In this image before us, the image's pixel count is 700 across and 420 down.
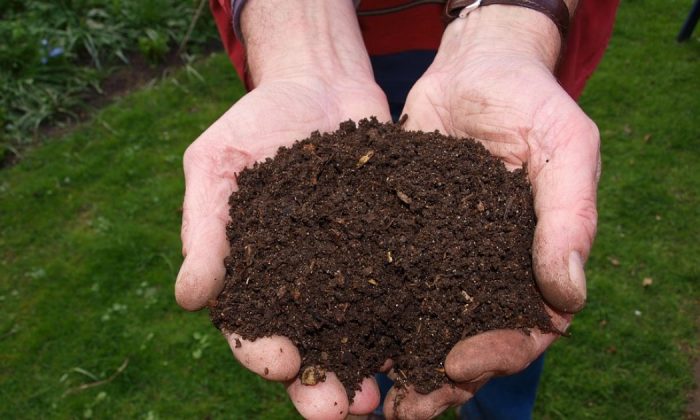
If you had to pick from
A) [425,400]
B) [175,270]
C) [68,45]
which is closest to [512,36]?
[425,400]

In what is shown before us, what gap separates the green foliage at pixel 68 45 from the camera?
16.8ft

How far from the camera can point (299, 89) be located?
7.36 feet

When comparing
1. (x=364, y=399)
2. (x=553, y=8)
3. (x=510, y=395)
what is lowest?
(x=510, y=395)

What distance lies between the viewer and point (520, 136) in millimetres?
1871

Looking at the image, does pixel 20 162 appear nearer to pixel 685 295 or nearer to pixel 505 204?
pixel 505 204

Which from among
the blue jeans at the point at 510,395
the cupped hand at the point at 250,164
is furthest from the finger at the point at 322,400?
the blue jeans at the point at 510,395

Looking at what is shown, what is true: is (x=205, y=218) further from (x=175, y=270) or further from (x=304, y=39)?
(x=175, y=270)

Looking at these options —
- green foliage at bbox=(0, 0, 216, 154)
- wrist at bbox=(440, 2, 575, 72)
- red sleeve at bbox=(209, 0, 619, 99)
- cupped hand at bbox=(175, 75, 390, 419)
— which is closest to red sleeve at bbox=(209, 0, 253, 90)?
red sleeve at bbox=(209, 0, 619, 99)

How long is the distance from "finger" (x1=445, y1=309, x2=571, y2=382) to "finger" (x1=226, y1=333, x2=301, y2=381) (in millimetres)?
443

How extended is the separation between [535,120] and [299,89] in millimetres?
895

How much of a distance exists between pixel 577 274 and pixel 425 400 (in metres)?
0.57

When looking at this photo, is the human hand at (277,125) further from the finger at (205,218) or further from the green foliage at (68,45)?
the green foliage at (68,45)

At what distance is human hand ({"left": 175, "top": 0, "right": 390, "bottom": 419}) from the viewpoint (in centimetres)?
172

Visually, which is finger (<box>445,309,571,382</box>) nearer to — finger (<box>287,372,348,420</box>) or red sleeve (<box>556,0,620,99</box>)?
finger (<box>287,372,348,420</box>)
